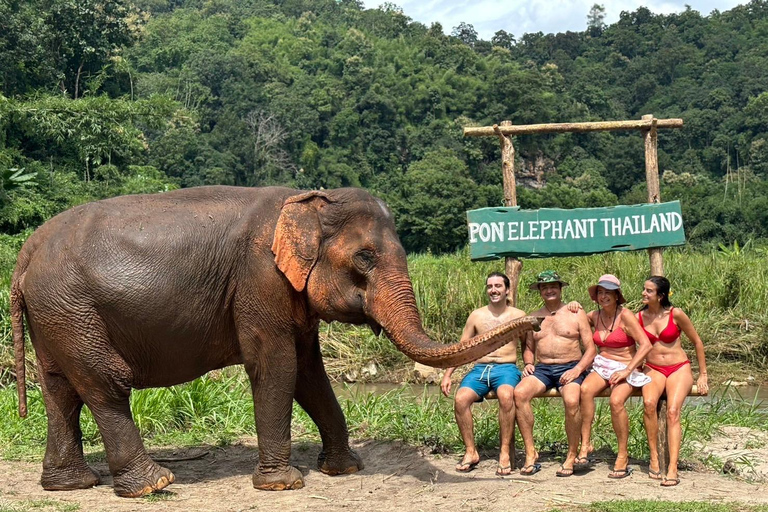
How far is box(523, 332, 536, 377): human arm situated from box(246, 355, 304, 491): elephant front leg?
5.33 ft

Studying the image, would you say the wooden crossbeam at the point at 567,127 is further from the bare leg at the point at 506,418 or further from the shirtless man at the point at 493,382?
the bare leg at the point at 506,418

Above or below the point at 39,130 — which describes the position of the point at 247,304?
below

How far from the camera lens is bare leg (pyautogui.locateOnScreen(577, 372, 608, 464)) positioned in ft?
21.9

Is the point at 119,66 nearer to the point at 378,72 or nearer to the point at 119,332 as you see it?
the point at 378,72

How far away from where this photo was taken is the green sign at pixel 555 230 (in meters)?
8.76

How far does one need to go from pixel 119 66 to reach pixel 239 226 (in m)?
37.0

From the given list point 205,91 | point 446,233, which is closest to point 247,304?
point 446,233

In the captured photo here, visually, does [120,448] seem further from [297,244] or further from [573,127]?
[573,127]

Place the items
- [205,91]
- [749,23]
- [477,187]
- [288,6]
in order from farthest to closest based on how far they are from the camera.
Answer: [288,6], [749,23], [205,91], [477,187]

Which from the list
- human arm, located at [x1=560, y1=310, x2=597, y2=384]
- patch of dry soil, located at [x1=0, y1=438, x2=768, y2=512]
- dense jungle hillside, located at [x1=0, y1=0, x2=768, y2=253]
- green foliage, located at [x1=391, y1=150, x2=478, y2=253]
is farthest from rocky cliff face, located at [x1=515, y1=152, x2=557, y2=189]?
patch of dry soil, located at [x1=0, y1=438, x2=768, y2=512]

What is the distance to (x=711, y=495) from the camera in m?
6.16

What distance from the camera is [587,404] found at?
668 centimetres

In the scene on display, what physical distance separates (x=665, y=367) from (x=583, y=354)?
1.79 feet

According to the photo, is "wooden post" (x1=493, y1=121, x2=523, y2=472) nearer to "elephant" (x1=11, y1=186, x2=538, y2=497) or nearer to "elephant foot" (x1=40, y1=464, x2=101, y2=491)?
"elephant" (x1=11, y1=186, x2=538, y2=497)
